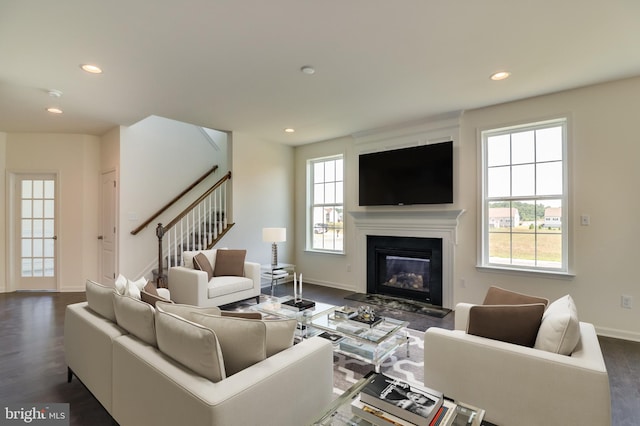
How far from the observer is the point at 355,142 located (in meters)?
5.27

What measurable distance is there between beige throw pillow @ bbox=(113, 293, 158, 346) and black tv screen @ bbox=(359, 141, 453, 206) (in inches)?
148

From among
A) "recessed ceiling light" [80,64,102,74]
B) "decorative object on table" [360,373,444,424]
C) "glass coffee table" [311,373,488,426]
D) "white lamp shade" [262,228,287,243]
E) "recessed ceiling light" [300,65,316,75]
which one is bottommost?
"glass coffee table" [311,373,488,426]

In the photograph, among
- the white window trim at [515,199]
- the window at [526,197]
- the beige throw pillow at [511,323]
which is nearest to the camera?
the beige throw pillow at [511,323]

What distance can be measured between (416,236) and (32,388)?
14.3ft

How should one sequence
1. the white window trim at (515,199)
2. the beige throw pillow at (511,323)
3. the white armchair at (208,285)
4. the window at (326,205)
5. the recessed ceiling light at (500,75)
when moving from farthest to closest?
the window at (326,205) → the white armchair at (208,285) → the white window trim at (515,199) → the recessed ceiling light at (500,75) → the beige throw pillow at (511,323)

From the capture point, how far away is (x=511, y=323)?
1741 millimetres

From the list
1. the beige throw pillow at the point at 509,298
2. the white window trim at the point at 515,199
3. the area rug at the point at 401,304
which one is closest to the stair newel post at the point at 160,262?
the area rug at the point at 401,304

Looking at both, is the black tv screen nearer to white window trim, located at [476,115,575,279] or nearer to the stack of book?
white window trim, located at [476,115,575,279]

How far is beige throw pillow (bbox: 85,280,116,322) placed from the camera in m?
2.00

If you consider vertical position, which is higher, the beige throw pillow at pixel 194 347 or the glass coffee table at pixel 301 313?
the beige throw pillow at pixel 194 347

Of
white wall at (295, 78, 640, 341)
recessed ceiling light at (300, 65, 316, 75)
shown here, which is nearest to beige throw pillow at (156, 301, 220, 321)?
recessed ceiling light at (300, 65, 316, 75)

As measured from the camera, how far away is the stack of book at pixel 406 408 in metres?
1.21

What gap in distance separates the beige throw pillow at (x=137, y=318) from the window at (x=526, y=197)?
12.9ft

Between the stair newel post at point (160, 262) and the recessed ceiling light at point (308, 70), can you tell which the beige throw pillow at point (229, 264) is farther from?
the recessed ceiling light at point (308, 70)
